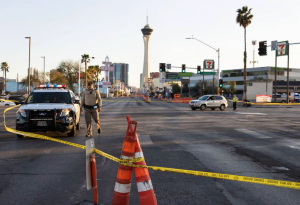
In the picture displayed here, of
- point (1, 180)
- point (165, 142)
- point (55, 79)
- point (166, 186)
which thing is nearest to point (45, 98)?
point (165, 142)

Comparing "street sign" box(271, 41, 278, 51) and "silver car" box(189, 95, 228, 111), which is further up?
"street sign" box(271, 41, 278, 51)

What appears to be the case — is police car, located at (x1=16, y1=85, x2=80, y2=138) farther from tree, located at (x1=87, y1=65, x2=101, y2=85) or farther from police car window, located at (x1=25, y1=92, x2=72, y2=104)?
tree, located at (x1=87, y1=65, x2=101, y2=85)

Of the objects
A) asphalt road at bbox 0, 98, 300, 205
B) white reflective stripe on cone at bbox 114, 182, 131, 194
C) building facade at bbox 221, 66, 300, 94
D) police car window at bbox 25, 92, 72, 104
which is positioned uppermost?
building facade at bbox 221, 66, 300, 94

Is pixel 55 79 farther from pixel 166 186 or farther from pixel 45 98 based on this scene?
pixel 166 186

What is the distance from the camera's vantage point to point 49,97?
37.4 ft

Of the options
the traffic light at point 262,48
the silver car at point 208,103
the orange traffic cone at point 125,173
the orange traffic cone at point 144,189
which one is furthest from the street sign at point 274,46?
the orange traffic cone at point 144,189

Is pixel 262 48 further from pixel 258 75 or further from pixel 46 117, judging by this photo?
pixel 258 75

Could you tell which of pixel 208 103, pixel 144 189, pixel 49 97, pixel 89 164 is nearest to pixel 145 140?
pixel 49 97

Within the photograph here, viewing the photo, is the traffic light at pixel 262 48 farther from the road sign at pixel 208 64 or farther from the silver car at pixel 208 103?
the road sign at pixel 208 64

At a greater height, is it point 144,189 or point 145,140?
point 144,189

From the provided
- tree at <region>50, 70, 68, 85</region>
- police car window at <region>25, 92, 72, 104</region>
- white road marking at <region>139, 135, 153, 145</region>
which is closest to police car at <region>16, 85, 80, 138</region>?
police car window at <region>25, 92, 72, 104</region>

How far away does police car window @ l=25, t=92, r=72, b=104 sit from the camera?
11.2 m

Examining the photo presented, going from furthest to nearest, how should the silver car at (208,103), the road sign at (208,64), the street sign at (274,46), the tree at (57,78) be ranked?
the tree at (57,78), the road sign at (208,64), the street sign at (274,46), the silver car at (208,103)

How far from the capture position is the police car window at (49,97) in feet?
36.7
